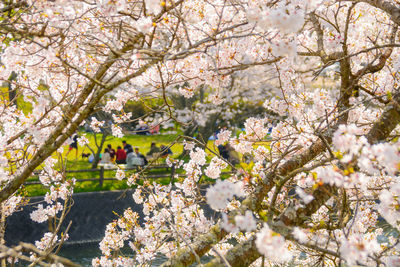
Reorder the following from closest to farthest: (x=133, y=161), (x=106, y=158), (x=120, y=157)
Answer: (x=133, y=161), (x=106, y=158), (x=120, y=157)

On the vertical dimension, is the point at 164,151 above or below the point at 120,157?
below

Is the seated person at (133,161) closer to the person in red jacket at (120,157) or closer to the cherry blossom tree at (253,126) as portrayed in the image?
the person in red jacket at (120,157)

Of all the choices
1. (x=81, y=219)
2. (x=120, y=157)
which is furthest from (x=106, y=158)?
(x=81, y=219)

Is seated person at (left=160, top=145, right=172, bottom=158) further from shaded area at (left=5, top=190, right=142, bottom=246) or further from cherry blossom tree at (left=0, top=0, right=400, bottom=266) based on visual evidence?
shaded area at (left=5, top=190, right=142, bottom=246)

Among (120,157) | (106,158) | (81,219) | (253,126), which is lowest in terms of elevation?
(253,126)

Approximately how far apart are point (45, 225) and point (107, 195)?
189 centimetres

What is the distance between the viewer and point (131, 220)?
5.27m

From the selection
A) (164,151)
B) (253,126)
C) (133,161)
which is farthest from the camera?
(133,161)

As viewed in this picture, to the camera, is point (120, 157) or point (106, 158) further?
point (120, 157)

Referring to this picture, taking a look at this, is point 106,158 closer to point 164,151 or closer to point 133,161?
point 133,161

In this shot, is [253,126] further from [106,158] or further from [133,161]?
[106,158]

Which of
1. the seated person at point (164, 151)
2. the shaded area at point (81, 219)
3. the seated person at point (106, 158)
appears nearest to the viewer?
the seated person at point (164, 151)

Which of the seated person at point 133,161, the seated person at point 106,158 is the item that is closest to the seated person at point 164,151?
the seated person at point 133,161

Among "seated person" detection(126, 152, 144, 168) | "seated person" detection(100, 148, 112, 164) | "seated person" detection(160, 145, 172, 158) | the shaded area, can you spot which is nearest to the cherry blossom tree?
"seated person" detection(160, 145, 172, 158)
